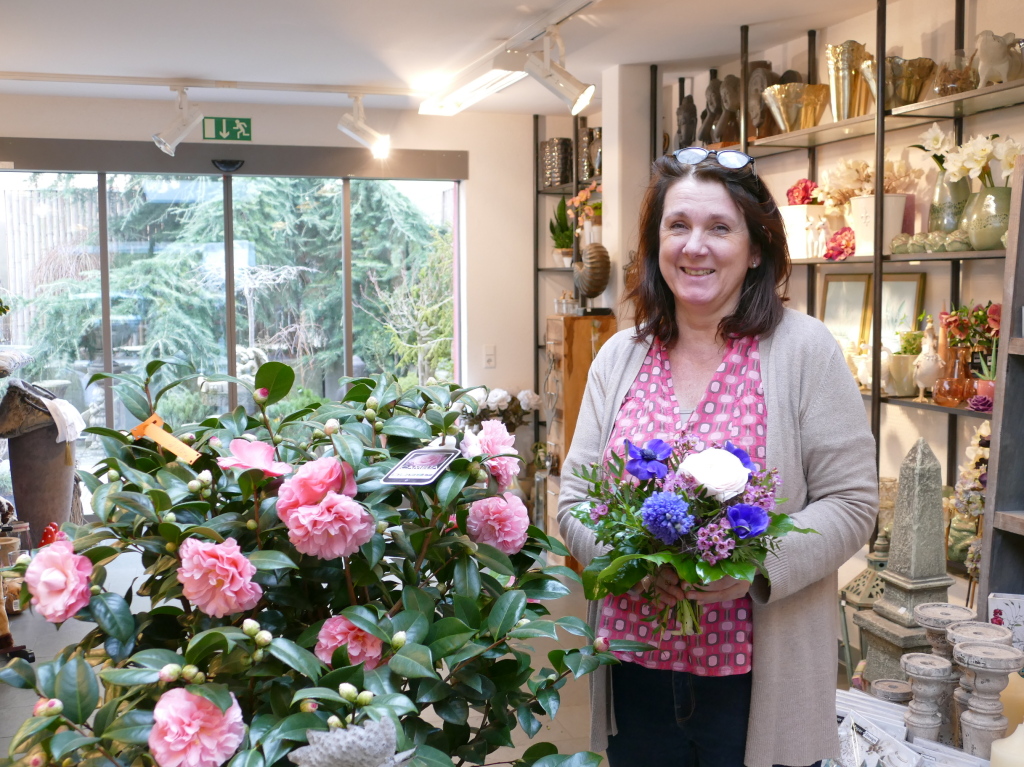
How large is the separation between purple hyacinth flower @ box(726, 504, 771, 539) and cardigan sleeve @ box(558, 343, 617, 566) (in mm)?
310

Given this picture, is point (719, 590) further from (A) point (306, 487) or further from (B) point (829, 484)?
(A) point (306, 487)

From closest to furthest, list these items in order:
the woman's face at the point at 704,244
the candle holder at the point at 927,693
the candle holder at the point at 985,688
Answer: the woman's face at the point at 704,244 → the candle holder at the point at 985,688 → the candle holder at the point at 927,693

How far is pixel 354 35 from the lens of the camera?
4.49 m

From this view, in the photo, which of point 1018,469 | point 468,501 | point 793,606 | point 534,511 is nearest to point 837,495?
point 793,606

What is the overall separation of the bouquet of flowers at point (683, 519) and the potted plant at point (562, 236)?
211 inches

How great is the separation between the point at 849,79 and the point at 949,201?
80cm

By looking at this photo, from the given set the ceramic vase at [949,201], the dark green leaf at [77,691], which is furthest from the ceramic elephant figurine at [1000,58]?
the dark green leaf at [77,691]

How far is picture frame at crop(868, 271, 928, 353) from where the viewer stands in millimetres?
3812

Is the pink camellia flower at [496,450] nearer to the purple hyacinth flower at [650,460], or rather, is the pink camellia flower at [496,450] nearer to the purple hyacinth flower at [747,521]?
the purple hyacinth flower at [650,460]

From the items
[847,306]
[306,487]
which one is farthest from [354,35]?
[306,487]

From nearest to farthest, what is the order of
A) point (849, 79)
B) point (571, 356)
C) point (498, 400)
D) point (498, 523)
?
point (498, 523), point (849, 79), point (571, 356), point (498, 400)

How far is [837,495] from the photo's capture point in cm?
143

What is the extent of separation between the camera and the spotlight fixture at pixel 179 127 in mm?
5414

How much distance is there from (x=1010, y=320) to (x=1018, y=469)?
1.19 feet
